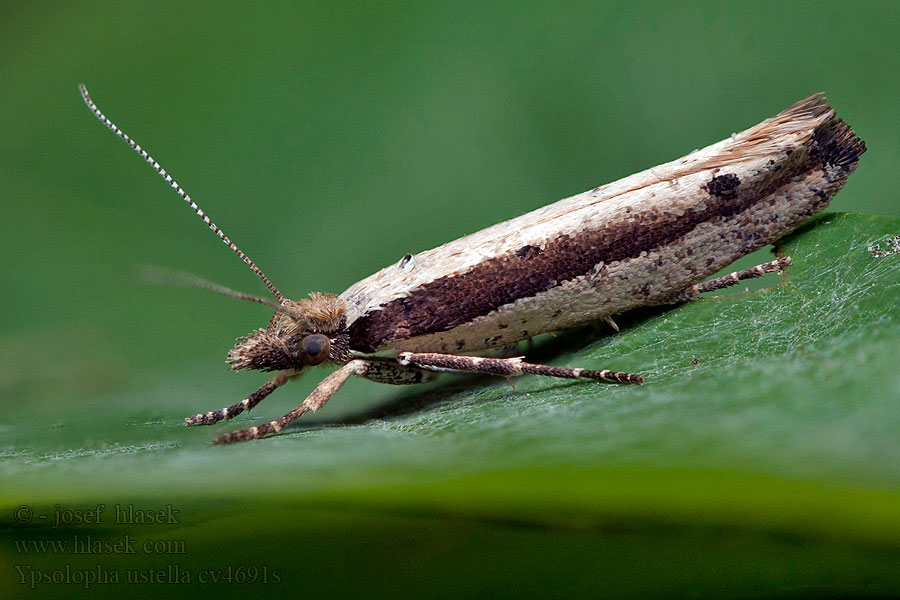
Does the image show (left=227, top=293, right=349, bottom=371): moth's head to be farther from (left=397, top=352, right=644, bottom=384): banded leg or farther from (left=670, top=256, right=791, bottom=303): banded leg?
(left=670, top=256, right=791, bottom=303): banded leg

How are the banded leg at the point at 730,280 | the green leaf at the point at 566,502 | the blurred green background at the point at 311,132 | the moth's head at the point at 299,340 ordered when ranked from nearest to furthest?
the green leaf at the point at 566,502 → the banded leg at the point at 730,280 → the moth's head at the point at 299,340 → the blurred green background at the point at 311,132

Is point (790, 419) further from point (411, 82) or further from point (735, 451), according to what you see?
point (411, 82)

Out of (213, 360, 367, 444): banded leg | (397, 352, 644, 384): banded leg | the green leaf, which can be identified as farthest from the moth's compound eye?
the green leaf

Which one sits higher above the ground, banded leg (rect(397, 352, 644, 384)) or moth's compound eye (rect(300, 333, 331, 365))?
moth's compound eye (rect(300, 333, 331, 365))

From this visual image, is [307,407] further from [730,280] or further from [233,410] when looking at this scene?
[730,280]

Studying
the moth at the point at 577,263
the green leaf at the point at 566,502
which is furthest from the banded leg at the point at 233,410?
the green leaf at the point at 566,502

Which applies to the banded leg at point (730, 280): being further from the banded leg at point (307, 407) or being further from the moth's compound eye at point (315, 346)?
the moth's compound eye at point (315, 346)

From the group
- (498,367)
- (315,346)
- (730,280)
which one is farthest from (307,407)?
(730,280)
